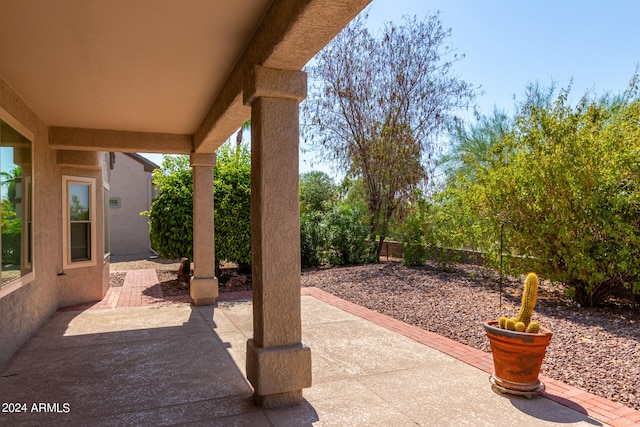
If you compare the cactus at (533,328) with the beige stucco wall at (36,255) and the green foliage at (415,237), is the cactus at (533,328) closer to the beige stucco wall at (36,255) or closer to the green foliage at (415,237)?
the beige stucco wall at (36,255)

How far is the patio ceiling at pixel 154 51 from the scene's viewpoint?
281cm

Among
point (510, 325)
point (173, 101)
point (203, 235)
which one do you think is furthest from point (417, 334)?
point (173, 101)

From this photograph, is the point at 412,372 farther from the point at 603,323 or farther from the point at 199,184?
the point at 199,184

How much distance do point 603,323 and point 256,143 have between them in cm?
506

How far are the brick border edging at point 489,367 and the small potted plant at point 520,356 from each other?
239mm

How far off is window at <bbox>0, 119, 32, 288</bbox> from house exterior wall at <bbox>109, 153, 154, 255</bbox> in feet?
41.5

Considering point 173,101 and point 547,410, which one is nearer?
point 547,410

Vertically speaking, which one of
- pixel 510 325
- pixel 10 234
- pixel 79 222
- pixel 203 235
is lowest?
pixel 510 325

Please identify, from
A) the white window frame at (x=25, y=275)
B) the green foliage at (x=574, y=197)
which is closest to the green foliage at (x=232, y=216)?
the white window frame at (x=25, y=275)

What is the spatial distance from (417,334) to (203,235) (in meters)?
3.87

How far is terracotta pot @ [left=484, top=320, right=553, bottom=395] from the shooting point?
340cm

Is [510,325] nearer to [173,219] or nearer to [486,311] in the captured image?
[486,311]

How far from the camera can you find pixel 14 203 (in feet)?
15.5

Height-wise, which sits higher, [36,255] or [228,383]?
[36,255]
